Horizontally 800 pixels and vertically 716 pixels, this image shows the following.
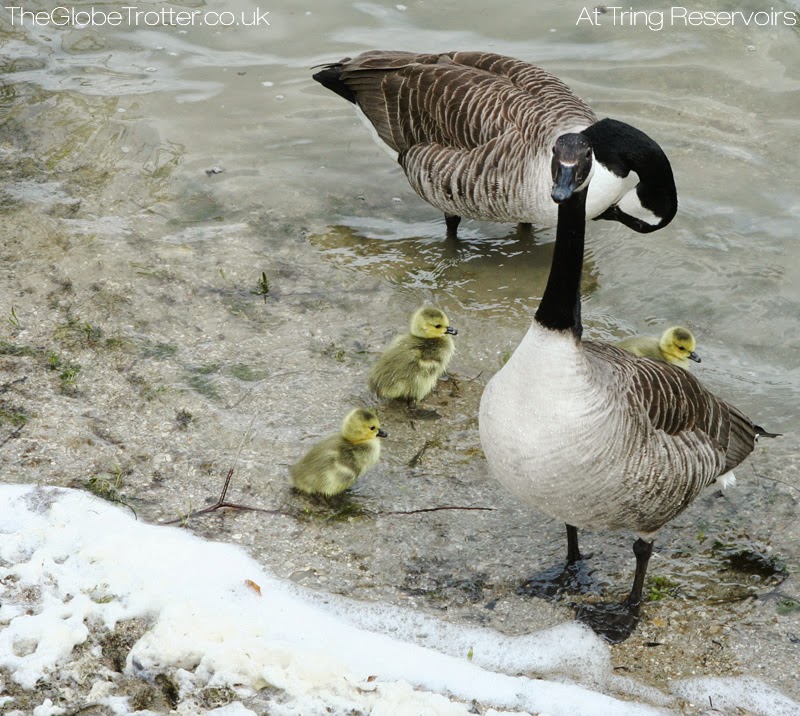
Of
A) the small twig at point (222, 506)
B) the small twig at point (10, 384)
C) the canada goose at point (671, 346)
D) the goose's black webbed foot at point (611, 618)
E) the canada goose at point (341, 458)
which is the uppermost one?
the canada goose at point (671, 346)

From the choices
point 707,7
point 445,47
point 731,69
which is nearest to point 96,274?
point 445,47

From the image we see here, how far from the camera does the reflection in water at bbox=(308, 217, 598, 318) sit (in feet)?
22.9

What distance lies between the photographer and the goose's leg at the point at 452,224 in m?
7.69

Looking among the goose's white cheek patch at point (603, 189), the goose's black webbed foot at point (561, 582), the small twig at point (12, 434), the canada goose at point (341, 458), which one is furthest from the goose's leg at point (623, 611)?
the goose's white cheek patch at point (603, 189)

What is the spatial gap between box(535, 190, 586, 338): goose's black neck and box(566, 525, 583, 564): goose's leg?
40.8 inches

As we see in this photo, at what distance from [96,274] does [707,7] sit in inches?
282

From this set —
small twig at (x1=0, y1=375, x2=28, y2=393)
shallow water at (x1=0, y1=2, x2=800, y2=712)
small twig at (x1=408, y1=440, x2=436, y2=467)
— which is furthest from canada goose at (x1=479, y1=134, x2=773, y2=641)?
small twig at (x1=0, y1=375, x2=28, y2=393)

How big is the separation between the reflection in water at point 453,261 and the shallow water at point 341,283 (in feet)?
0.09

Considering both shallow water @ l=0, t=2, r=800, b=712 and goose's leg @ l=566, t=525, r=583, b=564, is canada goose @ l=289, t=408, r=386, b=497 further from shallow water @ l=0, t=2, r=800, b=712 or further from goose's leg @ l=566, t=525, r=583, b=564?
goose's leg @ l=566, t=525, r=583, b=564

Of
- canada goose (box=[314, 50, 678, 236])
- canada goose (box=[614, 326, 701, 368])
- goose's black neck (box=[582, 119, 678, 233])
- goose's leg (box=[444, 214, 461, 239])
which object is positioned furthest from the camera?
goose's leg (box=[444, 214, 461, 239])

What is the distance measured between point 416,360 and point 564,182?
1.84 meters

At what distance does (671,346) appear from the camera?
18.5 feet

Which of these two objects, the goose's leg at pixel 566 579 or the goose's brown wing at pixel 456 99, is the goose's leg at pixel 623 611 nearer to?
the goose's leg at pixel 566 579

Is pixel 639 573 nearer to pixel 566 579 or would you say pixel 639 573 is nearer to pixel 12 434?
pixel 566 579
